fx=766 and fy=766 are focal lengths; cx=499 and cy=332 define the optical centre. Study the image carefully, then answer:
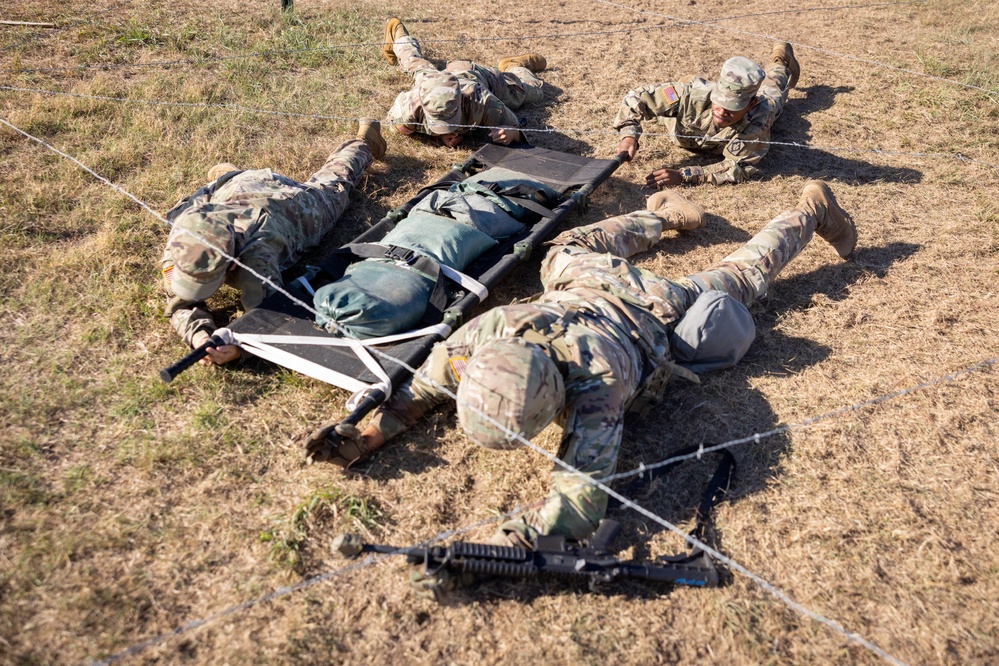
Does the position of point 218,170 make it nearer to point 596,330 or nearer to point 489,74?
point 489,74

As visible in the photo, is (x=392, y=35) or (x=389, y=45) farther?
(x=392, y=35)

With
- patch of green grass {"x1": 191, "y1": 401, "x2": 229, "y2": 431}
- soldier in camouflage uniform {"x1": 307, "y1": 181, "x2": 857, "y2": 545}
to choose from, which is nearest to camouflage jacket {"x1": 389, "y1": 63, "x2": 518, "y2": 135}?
soldier in camouflage uniform {"x1": 307, "y1": 181, "x2": 857, "y2": 545}

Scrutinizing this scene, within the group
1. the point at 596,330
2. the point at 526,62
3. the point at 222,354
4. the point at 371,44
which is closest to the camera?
the point at 596,330

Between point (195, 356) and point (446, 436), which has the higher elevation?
point (195, 356)

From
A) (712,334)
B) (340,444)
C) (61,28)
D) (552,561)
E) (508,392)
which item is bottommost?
(552,561)

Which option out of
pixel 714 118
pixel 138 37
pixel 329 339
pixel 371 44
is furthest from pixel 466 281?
pixel 138 37

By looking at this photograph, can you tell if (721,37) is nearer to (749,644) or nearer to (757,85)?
(757,85)

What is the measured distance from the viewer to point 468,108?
6.89m

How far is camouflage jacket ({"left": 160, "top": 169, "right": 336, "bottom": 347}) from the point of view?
493 centimetres

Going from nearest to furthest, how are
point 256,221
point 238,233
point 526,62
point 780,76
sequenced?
1. point 238,233
2. point 256,221
3. point 780,76
4. point 526,62

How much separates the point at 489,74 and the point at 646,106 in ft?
5.10

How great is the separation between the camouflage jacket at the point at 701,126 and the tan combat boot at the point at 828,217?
1164 mm

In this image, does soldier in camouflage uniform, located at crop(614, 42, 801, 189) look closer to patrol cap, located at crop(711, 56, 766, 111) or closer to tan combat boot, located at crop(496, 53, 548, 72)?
patrol cap, located at crop(711, 56, 766, 111)

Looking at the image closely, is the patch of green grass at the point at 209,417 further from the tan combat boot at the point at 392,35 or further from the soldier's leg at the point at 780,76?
the soldier's leg at the point at 780,76
